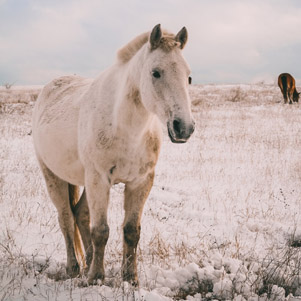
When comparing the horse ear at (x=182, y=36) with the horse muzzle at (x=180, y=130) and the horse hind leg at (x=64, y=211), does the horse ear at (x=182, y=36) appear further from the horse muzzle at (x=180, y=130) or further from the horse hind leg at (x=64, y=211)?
the horse hind leg at (x=64, y=211)

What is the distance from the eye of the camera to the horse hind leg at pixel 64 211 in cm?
349

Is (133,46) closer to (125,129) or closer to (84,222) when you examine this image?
(125,129)

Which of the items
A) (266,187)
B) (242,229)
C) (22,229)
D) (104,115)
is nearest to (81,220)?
(22,229)

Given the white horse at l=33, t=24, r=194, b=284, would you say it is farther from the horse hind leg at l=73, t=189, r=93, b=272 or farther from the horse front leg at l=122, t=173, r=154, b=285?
the horse hind leg at l=73, t=189, r=93, b=272

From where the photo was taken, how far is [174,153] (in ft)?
29.0

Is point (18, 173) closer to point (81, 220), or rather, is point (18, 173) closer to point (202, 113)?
point (81, 220)

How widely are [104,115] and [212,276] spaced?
1696mm

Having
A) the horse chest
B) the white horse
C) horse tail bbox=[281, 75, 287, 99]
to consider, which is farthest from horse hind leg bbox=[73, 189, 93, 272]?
horse tail bbox=[281, 75, 287, 99]

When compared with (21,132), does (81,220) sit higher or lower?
lower

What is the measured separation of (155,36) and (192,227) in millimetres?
2942

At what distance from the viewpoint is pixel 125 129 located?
2.73m

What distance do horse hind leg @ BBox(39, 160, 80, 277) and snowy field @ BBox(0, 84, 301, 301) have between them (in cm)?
15

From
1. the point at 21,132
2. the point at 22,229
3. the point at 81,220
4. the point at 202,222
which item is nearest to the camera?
the point at 81,220

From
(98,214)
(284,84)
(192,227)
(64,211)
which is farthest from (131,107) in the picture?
(284,84)
